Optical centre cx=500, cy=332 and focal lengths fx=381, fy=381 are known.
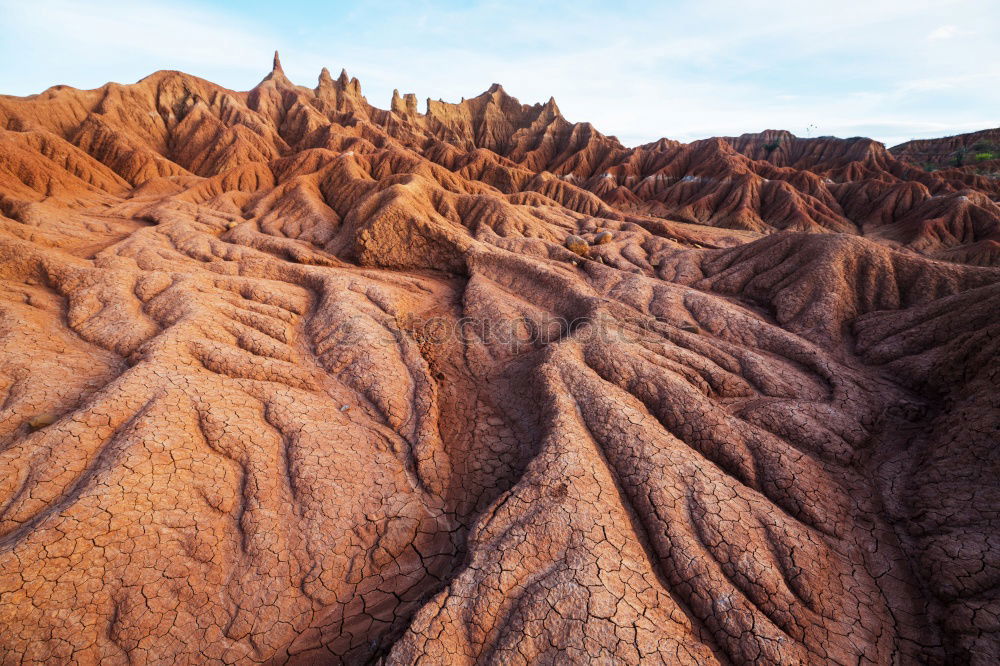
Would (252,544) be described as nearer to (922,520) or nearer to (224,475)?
(224,475)

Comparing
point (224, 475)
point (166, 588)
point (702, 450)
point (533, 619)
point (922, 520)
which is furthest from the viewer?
point (702, 450)

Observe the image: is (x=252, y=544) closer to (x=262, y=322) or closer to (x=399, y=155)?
(x=262, y=322)

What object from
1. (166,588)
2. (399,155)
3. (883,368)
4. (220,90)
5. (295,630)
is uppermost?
(220,90)

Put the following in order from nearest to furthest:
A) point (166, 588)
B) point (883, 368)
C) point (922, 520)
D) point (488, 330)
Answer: point (166, 588), point (922, 520), point (883, 368), point (488, 330)

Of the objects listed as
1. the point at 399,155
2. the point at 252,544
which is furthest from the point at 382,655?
the point at 399,155

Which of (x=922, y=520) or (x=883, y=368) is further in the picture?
(x=883, y=368)

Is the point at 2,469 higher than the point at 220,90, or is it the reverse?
the point at 220,90
